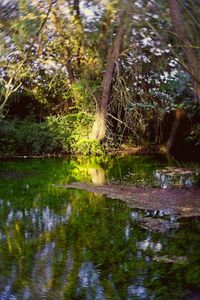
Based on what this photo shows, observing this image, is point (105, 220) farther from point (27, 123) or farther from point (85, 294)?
point (27, 123)

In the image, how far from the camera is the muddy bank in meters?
6.52

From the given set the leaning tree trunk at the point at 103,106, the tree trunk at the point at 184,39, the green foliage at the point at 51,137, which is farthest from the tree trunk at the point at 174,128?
the tree trunk at the point at 184,39

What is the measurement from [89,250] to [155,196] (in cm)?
296

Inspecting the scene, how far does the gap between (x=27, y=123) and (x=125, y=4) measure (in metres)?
12.6

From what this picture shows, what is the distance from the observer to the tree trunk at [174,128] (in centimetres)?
1614

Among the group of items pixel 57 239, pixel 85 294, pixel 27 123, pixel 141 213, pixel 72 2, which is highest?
pixel 72 2

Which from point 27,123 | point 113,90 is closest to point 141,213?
point 113,90

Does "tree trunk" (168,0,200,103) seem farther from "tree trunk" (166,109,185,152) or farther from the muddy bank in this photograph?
"tree trunk" (166,109,185,152)

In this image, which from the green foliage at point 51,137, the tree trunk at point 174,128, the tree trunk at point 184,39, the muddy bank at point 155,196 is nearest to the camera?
the tree trunk at point 184,39

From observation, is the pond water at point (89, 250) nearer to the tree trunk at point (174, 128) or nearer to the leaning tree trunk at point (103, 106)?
the leaning tree trunk at point (103, 106)

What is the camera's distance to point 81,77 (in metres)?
15.9

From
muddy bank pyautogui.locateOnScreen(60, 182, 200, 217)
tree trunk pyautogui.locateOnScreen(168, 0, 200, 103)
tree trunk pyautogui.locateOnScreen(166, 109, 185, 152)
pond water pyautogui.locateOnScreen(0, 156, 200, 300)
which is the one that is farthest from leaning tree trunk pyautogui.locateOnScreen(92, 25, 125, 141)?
tree trunk pyautogui.locateOnScreen(168, 0, 200, 103)

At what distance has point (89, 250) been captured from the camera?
471 centimetres

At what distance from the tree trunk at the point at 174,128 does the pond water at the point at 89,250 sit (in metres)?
8.10
